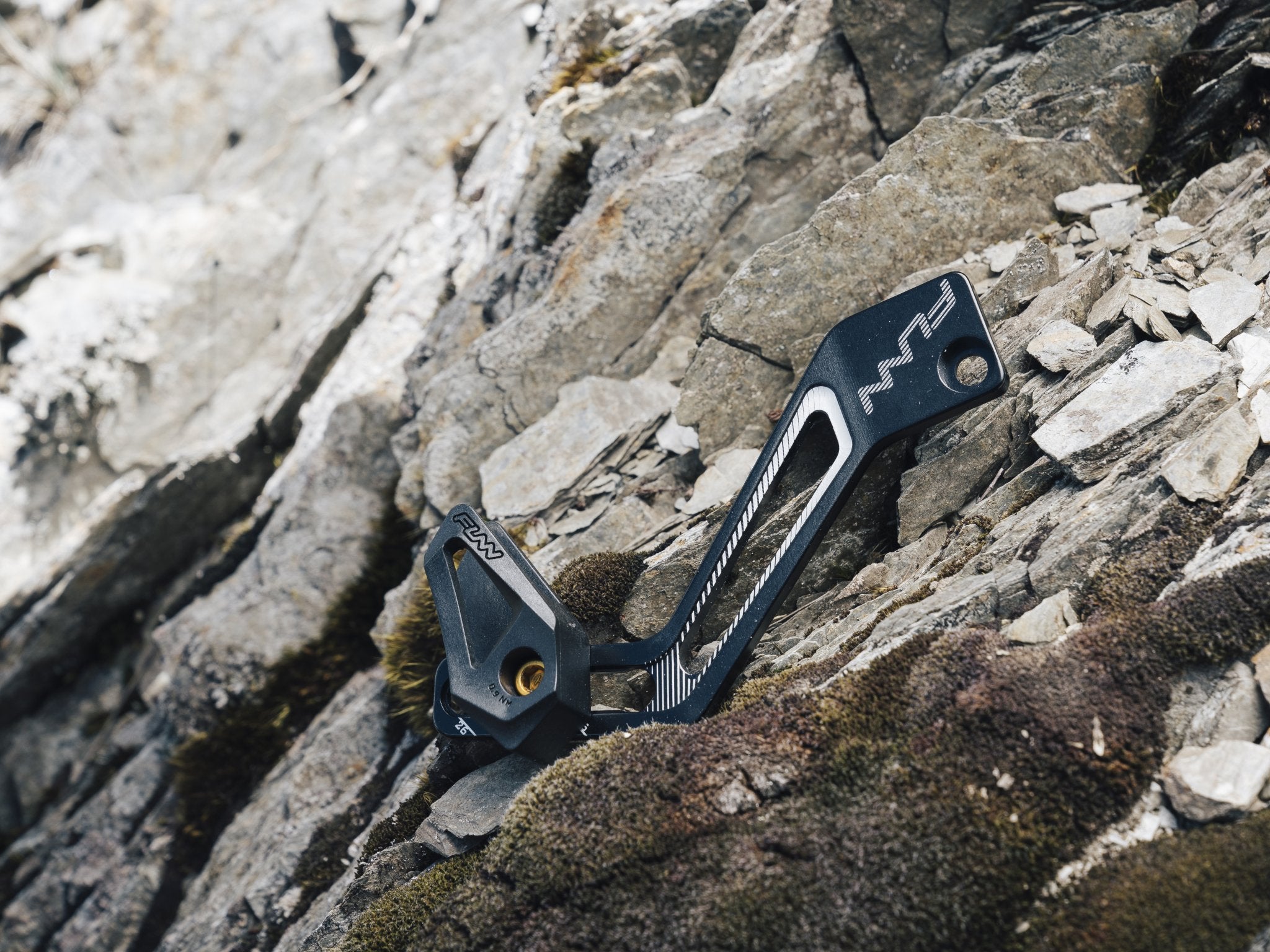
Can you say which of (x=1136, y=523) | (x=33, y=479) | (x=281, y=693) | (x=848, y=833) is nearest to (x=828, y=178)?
(x=1136, y=523)

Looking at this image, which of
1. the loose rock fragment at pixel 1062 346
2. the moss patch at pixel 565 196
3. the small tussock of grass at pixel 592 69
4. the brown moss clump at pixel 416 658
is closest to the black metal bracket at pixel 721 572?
the loose rock fragment at pixel 1062 346

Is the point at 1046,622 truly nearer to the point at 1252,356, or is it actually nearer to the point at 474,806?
the point at 1252,356

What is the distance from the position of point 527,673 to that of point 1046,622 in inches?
119

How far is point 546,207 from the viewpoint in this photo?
9281 mm

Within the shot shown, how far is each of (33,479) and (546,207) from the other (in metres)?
11.4

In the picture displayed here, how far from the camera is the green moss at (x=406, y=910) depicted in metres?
4.62

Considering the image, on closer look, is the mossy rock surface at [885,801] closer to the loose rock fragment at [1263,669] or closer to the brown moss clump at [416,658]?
the loose rock fragment at [1263,669]

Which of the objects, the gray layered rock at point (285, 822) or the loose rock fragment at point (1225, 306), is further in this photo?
the gray layered rock at point (285, 822)

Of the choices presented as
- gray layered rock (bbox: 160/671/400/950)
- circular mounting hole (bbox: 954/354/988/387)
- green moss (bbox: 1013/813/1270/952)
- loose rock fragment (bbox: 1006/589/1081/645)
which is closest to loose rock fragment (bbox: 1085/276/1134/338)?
circular mounting hole (bbox: 954/354/988/387)

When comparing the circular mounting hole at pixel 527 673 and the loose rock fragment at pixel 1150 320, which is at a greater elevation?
the circular mounting hole at pixel 527 673

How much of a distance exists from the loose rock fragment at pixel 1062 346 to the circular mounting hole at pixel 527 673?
11.8ft

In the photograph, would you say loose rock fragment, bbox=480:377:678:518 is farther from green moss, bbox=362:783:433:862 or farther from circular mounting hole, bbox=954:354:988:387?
circular mounting hole, bbox=954:354:988:387

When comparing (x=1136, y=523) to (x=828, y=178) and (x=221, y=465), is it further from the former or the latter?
(x=221, y=465)

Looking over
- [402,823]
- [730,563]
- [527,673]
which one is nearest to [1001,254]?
[730,563]
